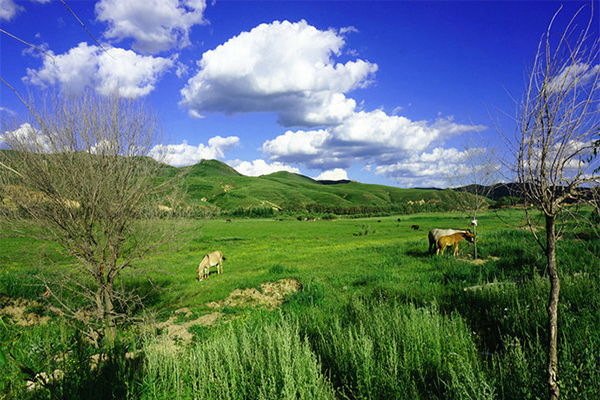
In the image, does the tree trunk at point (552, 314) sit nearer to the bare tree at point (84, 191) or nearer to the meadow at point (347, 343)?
the meadow at point (347, 343)

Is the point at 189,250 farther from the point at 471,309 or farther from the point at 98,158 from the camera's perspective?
the point at 471,309

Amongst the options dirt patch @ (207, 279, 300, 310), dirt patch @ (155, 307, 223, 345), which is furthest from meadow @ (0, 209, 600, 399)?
dirt patch @ (207, 279, 300, 310)

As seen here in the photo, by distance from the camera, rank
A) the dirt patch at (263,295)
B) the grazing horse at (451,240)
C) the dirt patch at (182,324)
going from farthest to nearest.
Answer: the grazing horse at (451,240)
the dirt patch at (263,295)
the dirt patch at (182,324)

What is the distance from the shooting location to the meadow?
12.4ft

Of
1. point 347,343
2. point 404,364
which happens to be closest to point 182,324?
point 347,343

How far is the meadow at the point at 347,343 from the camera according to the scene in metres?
3.77

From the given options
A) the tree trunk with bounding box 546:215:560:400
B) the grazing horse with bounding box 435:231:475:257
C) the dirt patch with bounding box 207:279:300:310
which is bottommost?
the dirt patch with bounding box 207:279:300:310

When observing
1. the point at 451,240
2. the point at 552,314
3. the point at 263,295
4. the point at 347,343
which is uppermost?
the point at 552,314

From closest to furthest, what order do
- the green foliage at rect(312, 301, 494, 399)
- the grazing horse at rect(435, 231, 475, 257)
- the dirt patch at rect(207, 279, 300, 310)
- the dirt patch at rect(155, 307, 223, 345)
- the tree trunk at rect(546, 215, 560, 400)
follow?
1. the tree trunk at rect(546, 215, 560, 400)
2. the green foliage at rect(312, 301, 494, 399)
3. the dirt patch at rect(155, 307, 223, 345)
4. the dirt patch at rect(207, 279, 300, 310)
5. the grazing horse at rect(435, 231, 475, 257)

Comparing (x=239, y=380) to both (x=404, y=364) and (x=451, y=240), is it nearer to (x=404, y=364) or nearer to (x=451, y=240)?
(x=404, y=364)

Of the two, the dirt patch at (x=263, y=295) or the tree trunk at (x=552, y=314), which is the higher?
the tree trunk at (x=552, y=314)

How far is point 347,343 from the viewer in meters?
5.13

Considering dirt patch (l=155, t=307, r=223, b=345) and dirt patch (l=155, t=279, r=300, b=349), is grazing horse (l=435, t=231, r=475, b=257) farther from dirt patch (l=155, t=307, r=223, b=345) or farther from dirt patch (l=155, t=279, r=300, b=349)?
dirt patch (l=155, t=307, r=223, b=345)

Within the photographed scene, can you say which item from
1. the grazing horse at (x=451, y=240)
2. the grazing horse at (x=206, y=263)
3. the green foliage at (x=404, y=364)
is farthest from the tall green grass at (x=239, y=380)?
the grazing horse at (x=451, y=240)
